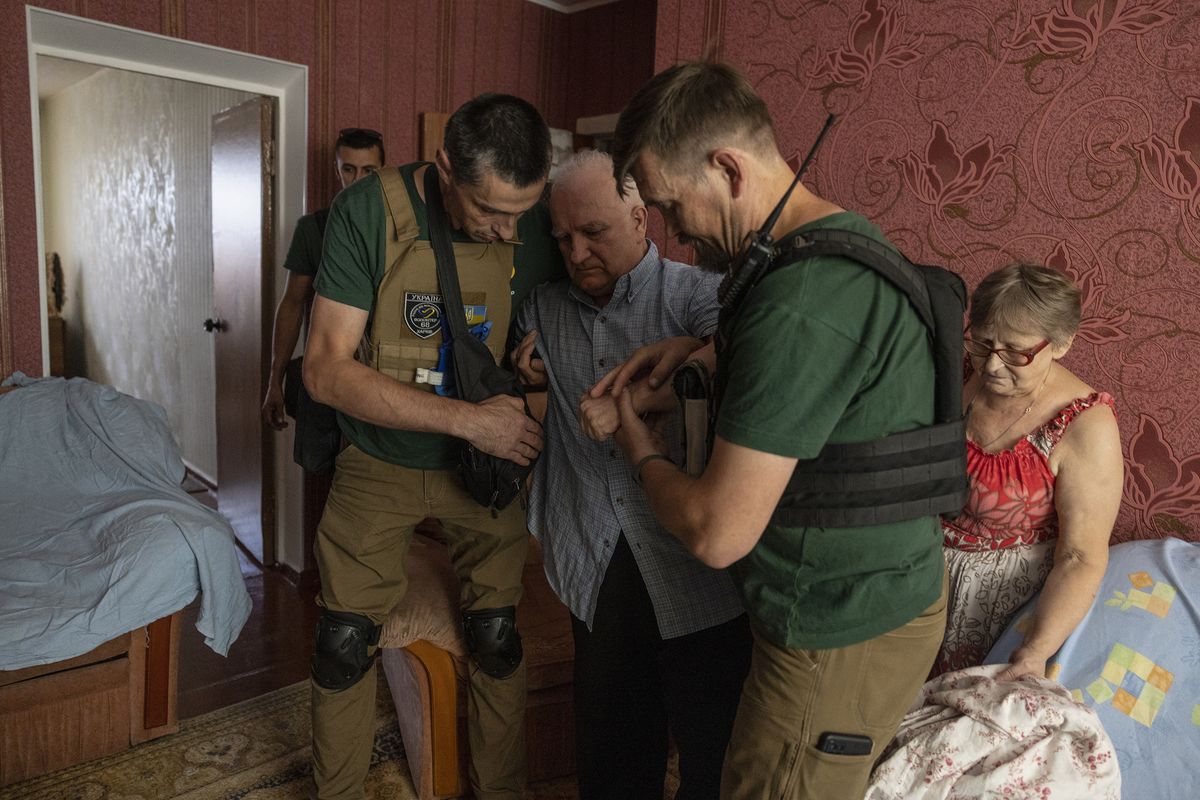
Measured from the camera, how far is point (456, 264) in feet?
5.72

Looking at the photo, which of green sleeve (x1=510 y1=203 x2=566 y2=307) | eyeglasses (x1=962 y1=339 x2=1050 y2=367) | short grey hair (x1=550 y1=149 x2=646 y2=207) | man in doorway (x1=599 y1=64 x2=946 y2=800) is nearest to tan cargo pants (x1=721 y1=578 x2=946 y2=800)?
man in doorway (x1=599 y1=64 x2=946 y2=800)

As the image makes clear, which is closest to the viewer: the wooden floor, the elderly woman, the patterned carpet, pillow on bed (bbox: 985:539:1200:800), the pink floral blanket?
the pink floral blanket

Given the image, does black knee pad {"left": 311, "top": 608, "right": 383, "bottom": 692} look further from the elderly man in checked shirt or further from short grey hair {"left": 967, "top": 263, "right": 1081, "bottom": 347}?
short grey hair {"left": 967, "top": 263, "right": 1081, "bottom": 347}

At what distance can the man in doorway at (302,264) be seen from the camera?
3035mm

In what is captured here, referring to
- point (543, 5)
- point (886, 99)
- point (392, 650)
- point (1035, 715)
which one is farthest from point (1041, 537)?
point (543, 5)

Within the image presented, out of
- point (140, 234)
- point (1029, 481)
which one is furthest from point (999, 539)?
point (140, 234)

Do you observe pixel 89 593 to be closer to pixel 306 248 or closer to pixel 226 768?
pixel 226 768

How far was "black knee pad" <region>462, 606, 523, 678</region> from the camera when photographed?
196 cm

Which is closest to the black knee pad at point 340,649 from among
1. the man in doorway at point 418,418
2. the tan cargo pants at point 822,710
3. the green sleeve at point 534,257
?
the man in doorway at point 418,418

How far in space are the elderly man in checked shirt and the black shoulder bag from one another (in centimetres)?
11

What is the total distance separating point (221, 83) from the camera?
3.44 m

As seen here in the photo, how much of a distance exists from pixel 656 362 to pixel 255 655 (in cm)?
220

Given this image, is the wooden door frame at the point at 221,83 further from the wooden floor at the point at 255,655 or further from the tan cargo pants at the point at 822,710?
the tan cargo pants at the point at 822,710

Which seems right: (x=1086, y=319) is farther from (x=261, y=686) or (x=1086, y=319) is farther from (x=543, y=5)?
(x=543, y=5)
